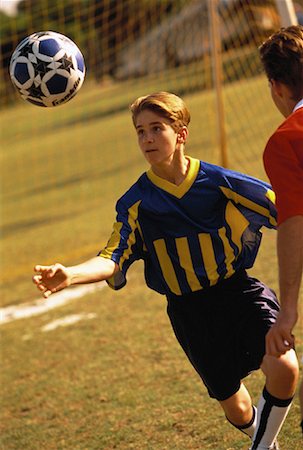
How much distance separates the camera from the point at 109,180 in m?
16.0

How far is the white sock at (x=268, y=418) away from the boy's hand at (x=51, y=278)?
807 millimetres

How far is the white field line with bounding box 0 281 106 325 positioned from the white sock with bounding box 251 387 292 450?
15.1ft

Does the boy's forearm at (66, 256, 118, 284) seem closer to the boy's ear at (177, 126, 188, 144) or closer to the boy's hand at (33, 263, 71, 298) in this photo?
the boy's hand at (33, 263, 71, 298)

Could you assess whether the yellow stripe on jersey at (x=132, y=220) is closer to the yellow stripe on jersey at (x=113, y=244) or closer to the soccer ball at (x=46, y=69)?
the yellow stripe on jersey at (x=113, y=244)

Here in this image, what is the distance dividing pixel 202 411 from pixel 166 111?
1.76 meters

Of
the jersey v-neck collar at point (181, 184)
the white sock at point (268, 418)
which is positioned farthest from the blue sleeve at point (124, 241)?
the white sock at point (268, 418)

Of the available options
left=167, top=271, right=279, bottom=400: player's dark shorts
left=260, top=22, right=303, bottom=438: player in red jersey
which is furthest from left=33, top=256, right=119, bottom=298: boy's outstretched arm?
left=260, top=22, right=303, bottom=438: player in red jersey

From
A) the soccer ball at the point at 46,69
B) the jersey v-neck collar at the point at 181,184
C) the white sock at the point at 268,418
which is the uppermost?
the soccer ball at the point at 46,69

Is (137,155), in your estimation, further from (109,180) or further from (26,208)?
(26,208)

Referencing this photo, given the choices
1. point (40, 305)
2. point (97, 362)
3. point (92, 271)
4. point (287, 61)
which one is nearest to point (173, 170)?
point (92, 271)

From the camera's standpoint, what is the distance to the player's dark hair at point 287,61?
2.71 m

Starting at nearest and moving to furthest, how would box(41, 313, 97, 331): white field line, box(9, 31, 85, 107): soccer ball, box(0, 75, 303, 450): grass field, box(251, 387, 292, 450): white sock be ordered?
box(251, 387, 292, 450): white sock < box(9, 31, 85, 107): soccer ball < box(0, 75, 303, 450): grass field < box(41, 313, 97, 331): white field line

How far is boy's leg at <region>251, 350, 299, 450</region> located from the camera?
2928 millimetres

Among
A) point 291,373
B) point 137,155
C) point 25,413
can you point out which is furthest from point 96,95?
point 291,373
